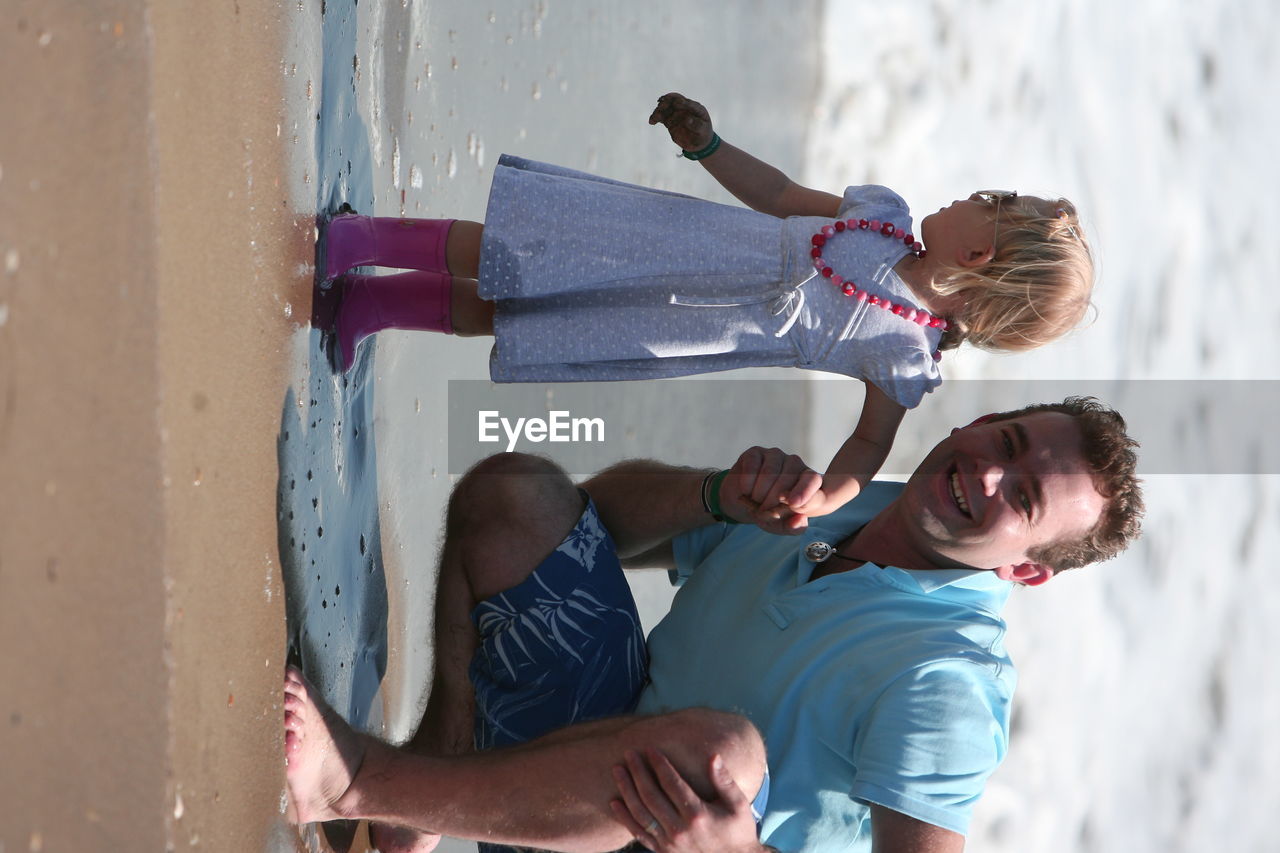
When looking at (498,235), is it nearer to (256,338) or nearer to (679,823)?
(256,338)

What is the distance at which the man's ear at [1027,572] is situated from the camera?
1239 mm

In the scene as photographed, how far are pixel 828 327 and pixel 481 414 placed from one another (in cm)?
66

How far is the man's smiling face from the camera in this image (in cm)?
118

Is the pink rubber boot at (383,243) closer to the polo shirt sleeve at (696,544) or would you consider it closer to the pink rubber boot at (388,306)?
the pink rubber boot at (388,306)

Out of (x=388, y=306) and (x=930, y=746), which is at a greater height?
(x=388, y=306)

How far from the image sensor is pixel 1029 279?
44.8 inches

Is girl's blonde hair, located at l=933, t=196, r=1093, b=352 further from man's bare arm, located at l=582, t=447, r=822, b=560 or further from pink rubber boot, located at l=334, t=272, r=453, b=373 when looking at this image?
pink rubber boot, located at l=334, t=272, r=453, b=373

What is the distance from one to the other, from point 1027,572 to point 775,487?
0.36 metres

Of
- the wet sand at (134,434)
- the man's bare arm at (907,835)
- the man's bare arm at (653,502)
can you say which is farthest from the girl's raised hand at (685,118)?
the man's bare arm at (907,835)

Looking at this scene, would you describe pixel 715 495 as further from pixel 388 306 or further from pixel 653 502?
pixel 388 306

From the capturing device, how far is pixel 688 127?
1.26 metres

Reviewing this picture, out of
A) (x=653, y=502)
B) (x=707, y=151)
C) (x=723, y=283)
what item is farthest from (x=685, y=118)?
(x=653, y=502)

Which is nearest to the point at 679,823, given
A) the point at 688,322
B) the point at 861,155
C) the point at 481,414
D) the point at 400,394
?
the point at 688,322

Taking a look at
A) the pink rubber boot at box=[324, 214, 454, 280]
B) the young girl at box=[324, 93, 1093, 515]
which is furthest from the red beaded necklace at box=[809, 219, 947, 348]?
the pink rubber boot at box=[324, 214, 454, 280]
